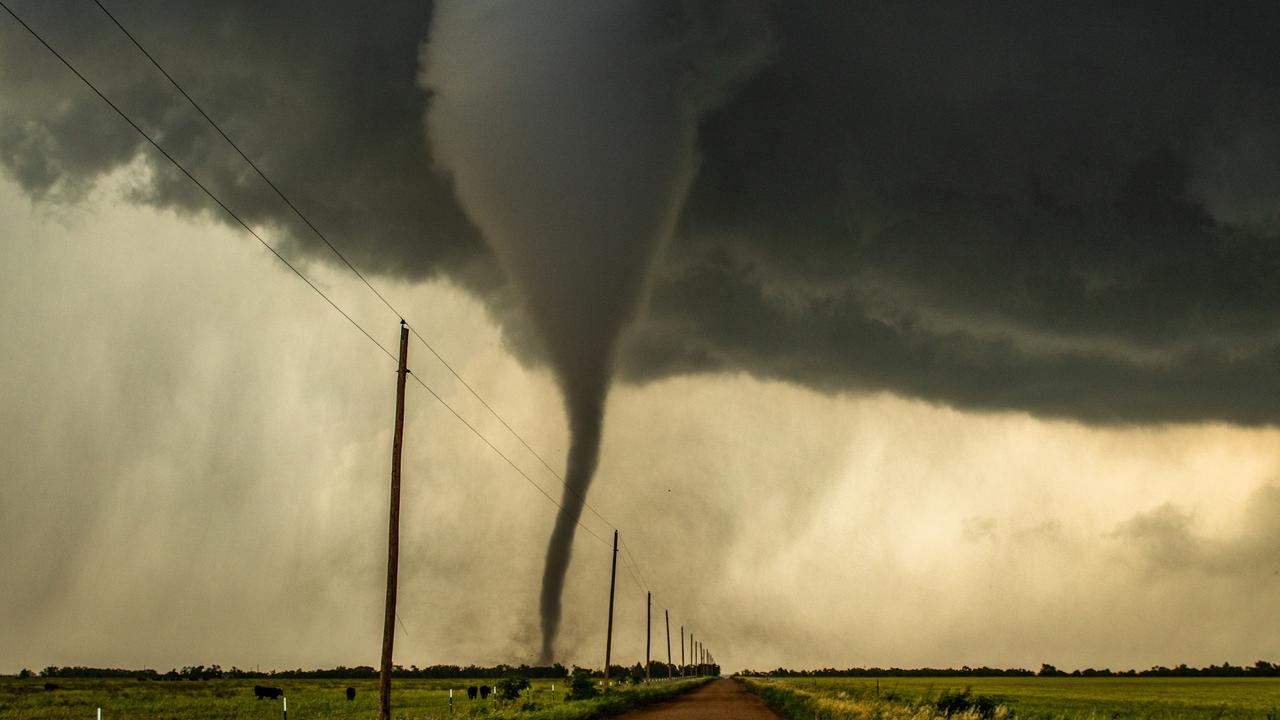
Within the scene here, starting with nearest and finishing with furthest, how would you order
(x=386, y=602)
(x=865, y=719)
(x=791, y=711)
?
(x=386, y=602) → (x=865, y=719) → (x=791, y=711)

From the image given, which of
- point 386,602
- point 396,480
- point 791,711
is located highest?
point 396,480

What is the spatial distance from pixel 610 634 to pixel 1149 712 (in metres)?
37.8

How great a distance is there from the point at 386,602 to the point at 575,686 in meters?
29.4

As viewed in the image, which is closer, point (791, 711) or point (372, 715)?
point (791, 711)

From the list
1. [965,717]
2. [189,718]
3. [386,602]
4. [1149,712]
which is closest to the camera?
[386,602]

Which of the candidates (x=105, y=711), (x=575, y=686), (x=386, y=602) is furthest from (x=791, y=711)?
(x=105, y=711)

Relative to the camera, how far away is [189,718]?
44.1 m

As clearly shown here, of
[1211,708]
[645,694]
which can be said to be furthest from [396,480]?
[1211,708]

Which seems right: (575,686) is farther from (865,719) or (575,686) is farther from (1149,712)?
(1149,712)

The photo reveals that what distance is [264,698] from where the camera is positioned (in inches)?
2719

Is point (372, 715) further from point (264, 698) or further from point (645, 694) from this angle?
point (264, 698)

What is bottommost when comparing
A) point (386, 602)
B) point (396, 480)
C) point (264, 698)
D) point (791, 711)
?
point (264, 698)

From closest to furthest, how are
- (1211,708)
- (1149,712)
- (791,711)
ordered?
(791,711), (1149,712), (1211,708)

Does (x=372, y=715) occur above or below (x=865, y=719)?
below
